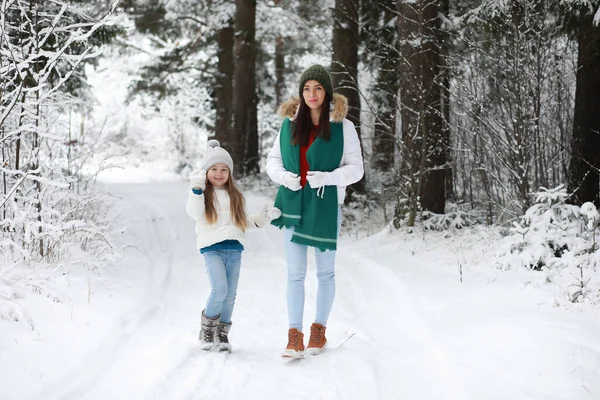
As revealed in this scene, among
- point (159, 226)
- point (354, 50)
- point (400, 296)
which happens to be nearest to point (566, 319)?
point (400, 296)

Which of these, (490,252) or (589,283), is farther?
(490,252)

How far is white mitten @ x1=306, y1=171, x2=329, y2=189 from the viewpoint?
419 centimetres

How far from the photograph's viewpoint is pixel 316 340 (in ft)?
14.6

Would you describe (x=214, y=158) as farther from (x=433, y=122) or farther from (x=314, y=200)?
(x=433, y=122)

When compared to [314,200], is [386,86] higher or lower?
higher

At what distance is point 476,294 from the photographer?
17.3 ft

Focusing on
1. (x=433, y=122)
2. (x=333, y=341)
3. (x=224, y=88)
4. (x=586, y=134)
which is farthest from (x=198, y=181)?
(x=224, y=88)

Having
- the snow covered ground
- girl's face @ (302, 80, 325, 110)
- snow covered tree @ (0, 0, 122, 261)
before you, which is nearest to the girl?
the snow covered ground

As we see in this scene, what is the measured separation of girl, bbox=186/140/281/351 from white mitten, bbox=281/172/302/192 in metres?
0.21

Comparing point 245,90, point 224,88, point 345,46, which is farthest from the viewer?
point 224,88

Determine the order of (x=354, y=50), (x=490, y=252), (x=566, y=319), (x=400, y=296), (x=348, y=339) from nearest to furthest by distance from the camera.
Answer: (x=566, y=319) → (x=348, y=339) → (x=400, y=296) → (x=490, y=252) → (x=354, y=50)

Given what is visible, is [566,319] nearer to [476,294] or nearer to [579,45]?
[476,294]

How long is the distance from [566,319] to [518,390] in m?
1.11

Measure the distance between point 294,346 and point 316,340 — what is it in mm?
229
